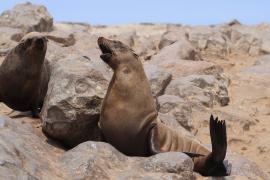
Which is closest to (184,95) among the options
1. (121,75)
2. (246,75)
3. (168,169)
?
(246,75)

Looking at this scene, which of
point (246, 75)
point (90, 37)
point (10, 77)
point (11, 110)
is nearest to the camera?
point (10, 77)

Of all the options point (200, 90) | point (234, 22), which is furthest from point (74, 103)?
point (234, 22)

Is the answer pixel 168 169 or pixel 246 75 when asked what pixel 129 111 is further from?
pixel 246 75

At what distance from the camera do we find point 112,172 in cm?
436

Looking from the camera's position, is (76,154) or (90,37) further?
(90,37)

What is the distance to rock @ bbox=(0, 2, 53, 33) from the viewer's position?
14031mm

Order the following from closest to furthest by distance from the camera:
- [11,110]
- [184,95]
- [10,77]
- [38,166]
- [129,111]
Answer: [38,166], [129,111], [10,77], [11,110], [184,95]

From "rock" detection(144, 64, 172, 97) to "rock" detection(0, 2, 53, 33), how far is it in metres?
5.33

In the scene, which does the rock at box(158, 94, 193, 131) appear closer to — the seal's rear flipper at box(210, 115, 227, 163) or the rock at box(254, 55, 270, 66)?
the seal's rear flipper at box(210, 115, 227, 163)

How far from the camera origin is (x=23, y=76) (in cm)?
614

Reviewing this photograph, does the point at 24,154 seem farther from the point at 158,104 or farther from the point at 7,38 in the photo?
the point at 7,38

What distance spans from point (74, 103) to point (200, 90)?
4627 millimetres

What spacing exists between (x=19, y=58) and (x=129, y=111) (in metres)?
1.64

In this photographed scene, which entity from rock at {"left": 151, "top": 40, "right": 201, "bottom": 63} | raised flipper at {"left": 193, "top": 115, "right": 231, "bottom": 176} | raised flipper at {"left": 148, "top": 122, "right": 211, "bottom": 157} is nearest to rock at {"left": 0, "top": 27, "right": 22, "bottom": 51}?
rock at {"left": 151, "top": 40, "right": 201, "bottom": 63}
